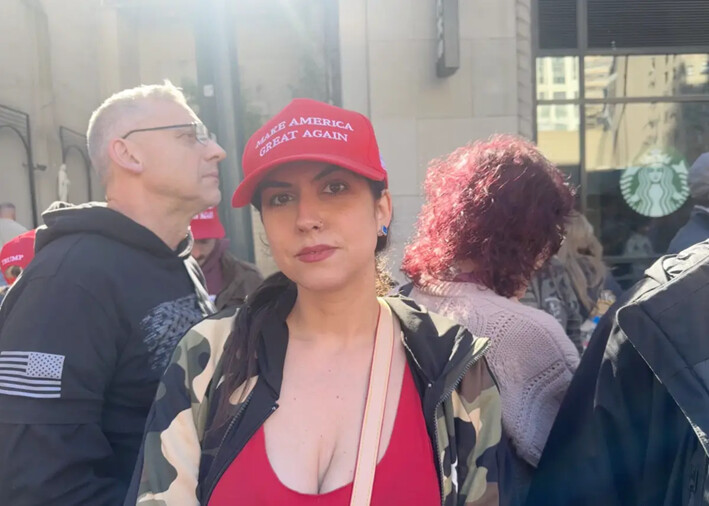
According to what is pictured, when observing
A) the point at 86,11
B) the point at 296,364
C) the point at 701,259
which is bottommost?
the point at 296,364

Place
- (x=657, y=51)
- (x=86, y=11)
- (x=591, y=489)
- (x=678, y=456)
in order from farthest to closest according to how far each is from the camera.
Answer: (x=86, y=11)
(x=657, y=51)
(x=591, y=489)
(x=678, y=456)

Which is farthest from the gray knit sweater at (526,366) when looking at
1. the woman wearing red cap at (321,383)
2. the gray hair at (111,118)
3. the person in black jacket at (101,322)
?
the gray hair at (111,118)

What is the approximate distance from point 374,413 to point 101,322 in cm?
92

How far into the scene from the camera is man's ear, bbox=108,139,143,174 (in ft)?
8.41

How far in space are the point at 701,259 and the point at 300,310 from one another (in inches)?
40.3

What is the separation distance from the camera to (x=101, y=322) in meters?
2.04

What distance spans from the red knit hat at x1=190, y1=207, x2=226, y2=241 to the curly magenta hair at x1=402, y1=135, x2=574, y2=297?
8.18ft

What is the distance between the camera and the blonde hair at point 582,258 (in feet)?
15.7

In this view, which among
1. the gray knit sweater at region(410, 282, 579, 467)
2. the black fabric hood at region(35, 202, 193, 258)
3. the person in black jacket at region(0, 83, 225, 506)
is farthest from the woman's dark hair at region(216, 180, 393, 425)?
the black fabric hood at region(35, 202, 193, 258)

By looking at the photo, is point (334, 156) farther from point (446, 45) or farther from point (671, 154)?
point (671, 154)

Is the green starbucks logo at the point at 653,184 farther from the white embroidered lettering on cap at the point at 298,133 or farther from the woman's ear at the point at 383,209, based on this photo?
the white embroidered lettering on cap at the point at 298,133

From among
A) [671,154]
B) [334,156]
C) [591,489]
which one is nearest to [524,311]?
[591,489]

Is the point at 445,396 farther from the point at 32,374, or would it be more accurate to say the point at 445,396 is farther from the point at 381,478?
the point at 32,374

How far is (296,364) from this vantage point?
178cm
